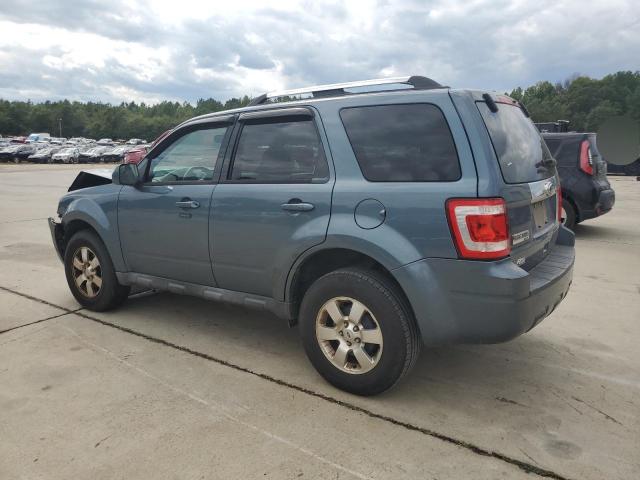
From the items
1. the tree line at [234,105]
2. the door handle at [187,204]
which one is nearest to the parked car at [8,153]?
the tree line at [234,105]

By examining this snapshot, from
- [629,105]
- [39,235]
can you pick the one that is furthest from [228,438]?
[629,105]

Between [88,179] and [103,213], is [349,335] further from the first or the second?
[88,179]

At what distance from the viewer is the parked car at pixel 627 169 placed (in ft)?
86.0

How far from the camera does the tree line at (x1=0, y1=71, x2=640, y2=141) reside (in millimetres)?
87250

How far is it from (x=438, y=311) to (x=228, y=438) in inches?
50.6

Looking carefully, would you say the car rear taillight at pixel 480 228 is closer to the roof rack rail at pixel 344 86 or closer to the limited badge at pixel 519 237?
the limited badge at pixel 519 237

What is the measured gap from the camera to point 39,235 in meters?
8.56

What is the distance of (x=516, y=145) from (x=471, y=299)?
104 centimetres

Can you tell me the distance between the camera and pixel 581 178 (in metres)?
8.16

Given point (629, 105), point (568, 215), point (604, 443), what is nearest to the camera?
point (604, 443)

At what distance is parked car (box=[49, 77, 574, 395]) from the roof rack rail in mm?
14

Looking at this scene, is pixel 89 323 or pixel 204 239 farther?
pixel 89 323

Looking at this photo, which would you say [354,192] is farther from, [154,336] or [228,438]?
[154,336]

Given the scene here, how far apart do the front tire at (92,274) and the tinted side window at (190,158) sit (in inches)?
34.3
